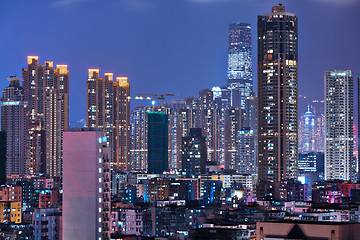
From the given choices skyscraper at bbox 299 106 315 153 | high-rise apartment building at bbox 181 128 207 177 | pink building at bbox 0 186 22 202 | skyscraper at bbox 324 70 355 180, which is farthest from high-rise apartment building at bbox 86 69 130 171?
pink building at bbox 0 186 22 202

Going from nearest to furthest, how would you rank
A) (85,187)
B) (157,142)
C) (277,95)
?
(85,187), (277,95), (157,142)

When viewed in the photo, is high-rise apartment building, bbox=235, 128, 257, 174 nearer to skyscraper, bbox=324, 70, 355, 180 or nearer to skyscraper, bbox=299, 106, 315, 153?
skyscraper, bbox=299, 106, 315, 153

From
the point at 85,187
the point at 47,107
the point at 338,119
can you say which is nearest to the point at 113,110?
the point at 47,107

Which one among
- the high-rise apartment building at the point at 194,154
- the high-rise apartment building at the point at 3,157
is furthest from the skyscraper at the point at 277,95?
the high-rise apartment building at the point at 3,157

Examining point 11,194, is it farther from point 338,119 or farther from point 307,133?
point 307,133

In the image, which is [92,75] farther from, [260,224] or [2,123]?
[260,224]

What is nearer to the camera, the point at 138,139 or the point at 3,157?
the point at 3,157

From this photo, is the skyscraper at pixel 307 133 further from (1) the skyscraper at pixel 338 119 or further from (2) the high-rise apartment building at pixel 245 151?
(1) the skyscraper at pixel 338 119
